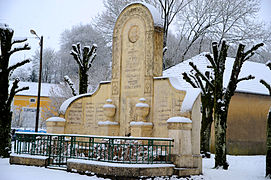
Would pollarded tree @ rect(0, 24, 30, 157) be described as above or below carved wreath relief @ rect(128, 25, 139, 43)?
below

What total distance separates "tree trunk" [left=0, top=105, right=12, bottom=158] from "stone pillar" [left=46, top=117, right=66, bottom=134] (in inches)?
104

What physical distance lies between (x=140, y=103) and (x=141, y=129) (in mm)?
980

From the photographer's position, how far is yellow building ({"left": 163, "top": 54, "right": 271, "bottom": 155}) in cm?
2184

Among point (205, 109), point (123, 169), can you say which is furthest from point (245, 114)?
point (123, 169)

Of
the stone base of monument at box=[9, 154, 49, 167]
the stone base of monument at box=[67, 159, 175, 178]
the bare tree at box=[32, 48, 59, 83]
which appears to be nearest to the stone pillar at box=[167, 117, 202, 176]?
the stone base of monument at box=[67, 159, 175, 178]

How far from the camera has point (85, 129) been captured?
1469 cm

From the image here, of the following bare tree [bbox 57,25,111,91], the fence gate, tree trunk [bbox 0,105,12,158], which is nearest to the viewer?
the fence gate

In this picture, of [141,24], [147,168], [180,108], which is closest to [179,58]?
[141,24]

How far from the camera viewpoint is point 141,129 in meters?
12.4

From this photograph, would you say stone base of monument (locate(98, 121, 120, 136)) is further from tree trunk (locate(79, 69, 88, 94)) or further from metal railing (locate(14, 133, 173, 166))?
tree trunk (locate(79, 69, 88, 94))

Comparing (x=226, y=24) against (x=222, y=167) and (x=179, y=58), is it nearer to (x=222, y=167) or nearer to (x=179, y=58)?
(x=179, y=58)

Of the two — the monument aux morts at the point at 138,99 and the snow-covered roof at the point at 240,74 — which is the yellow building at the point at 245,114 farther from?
the monument aux morts at the point at 138,99

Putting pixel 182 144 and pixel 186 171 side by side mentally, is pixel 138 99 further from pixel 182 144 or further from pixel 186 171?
pixel 186 171

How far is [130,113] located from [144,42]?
287cm
